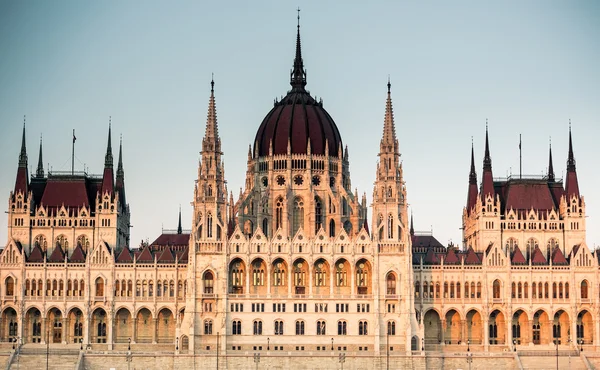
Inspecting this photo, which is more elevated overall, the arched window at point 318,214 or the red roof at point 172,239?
the arched window at point 318,214

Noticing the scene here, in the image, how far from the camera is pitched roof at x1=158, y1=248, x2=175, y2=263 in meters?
185

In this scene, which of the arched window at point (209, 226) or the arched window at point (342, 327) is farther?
the arched window at point (209, 226)

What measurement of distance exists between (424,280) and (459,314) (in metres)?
6.01

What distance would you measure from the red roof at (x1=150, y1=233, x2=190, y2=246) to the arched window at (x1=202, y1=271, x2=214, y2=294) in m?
17.1

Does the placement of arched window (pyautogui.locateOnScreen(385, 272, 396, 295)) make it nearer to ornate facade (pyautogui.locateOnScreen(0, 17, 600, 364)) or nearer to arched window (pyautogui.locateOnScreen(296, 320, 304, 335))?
ornate facade (pyautogui.locateOnScreen(0, 17, 600, 364))

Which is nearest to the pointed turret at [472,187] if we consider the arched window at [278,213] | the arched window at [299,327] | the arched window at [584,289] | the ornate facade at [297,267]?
the ornate facade at [297,267]

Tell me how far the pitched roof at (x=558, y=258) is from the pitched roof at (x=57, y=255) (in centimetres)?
6075

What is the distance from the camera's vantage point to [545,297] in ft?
602

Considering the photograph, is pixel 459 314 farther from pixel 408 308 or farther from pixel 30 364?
pixel 30 364

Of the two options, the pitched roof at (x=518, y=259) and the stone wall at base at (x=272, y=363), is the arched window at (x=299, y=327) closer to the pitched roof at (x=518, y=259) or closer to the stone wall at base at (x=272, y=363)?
the stone wall at base at (x=272, y=363)

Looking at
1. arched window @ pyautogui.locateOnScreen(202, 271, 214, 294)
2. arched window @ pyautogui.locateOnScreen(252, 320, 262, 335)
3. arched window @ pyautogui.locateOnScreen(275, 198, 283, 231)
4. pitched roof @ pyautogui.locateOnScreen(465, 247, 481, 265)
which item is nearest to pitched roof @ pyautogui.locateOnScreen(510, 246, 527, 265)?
pitched roof @ pyautogui.locateOnScreen(465, 247, 481, 265)

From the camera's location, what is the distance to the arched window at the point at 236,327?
582 ft

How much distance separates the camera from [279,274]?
592ft

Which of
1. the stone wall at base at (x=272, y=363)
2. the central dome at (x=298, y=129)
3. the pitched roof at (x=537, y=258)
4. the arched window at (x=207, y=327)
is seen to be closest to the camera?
the stone wall at base at (x=272, y=363)
